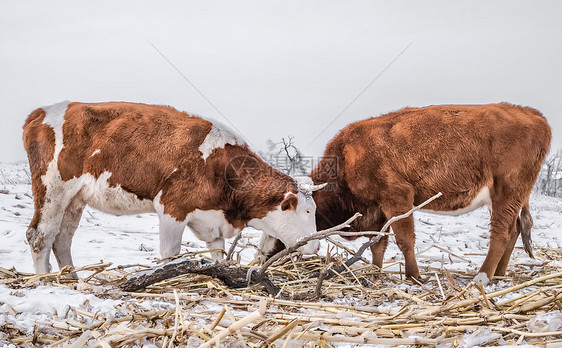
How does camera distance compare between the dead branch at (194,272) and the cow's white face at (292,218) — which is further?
the cow's white face at (292,218)

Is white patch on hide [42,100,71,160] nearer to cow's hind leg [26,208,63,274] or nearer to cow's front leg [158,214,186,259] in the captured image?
cow's hind leg [26,208,63,274]

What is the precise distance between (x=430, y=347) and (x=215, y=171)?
4.32 metres

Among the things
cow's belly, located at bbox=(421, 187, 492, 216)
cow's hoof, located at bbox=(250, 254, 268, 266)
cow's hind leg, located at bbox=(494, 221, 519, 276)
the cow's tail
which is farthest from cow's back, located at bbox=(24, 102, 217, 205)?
the cow's tail

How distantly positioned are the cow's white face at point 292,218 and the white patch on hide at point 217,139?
972mm

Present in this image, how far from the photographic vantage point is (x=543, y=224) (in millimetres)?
12000

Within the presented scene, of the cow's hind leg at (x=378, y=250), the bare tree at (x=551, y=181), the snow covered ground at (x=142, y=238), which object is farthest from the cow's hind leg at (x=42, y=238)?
the bare tree at (x=551, y=181)

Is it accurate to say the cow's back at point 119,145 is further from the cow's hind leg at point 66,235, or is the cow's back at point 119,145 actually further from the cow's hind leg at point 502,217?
the cow's hind leg at point 502,217

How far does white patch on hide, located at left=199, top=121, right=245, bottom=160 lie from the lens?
6.45 m

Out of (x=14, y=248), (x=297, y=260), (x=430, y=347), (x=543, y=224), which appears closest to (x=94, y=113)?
(x=14, y=248)

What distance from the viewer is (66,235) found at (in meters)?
6.85

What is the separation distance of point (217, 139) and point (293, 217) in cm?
136

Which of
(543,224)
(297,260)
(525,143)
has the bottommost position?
(543,224)

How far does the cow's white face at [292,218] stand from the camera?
21.8 ft

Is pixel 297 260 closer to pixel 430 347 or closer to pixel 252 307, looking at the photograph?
pixel 252 307
